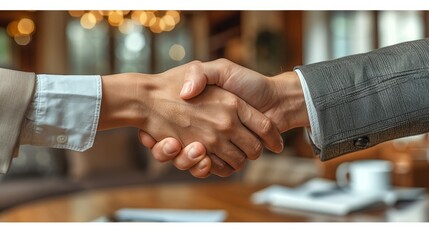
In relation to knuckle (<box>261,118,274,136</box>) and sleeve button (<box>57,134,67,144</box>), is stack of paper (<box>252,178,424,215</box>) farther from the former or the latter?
sleeve button (<box>57,134,67,144</box>)

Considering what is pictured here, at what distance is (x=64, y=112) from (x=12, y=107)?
117 millimetres

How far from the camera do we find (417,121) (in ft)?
4.45

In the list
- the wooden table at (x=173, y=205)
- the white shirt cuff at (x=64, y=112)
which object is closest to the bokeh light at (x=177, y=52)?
the wooden table at (x=173, y=205)

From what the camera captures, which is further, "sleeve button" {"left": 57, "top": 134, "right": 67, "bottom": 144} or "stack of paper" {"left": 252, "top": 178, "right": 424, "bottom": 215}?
"stack of paper" {"left": 252, "top": 178, "right": 424, "bottom": 215}

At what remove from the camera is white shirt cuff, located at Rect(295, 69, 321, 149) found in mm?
1406

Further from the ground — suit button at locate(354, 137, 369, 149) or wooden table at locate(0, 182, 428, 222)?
suit button at locate(354, 137, 369, 149)

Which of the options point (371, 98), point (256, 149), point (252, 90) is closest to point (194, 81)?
point (252, 90)

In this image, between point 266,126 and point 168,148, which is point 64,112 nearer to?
point 168,148

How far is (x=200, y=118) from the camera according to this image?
1.55 metres

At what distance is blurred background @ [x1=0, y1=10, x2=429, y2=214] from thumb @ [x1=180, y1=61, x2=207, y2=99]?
129 centimetres

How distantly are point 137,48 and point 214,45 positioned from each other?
5.13 ft

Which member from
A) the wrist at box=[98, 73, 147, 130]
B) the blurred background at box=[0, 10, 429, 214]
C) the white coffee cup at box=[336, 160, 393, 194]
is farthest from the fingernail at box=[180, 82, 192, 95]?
the blurred background at box=[0, 10, 429, 214]

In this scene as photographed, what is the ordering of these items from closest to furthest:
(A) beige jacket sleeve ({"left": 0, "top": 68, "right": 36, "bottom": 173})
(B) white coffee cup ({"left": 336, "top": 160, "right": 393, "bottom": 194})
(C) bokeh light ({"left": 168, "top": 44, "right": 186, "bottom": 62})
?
(A) beige jacket sleeve ({"left": 0, "top": 68, "right": 36, "bottom": 173}) → (B) white coffee cup ({"left": 336, "top": 160, "right": 393, "bottom": 194}) → (C) bokeh light ({"left": 168, "top": 44, "right": 186, "bottom": 62})

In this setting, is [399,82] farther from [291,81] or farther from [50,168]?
[50,168]
